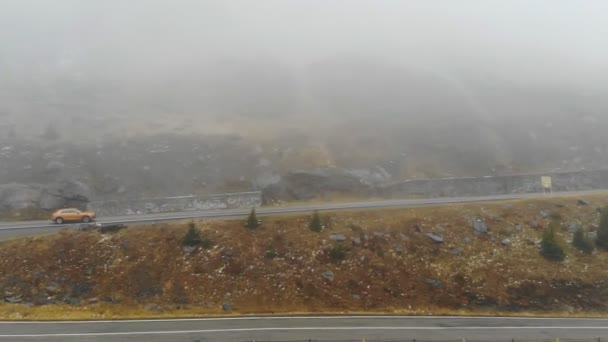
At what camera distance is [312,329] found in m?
29.4

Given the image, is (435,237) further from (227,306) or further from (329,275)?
(227,306)

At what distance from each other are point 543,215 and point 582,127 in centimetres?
4284

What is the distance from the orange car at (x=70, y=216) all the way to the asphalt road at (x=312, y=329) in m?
16.7

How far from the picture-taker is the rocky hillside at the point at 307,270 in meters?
33.7

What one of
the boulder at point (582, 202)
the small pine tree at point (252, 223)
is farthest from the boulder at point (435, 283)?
the boulder at point (582, 202)

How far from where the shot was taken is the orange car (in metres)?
46.0

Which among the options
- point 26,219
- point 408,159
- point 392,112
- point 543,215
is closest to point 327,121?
point 392,112

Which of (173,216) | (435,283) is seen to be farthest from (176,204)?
(435,283)

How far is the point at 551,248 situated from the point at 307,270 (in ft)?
68.8

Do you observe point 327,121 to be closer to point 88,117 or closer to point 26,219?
point 88,117

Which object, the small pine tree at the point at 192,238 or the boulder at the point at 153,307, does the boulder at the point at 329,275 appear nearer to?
the small pine tree at the point at 192,238

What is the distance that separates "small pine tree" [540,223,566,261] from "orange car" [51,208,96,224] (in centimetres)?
4414

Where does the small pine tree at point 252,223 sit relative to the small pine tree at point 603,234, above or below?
above

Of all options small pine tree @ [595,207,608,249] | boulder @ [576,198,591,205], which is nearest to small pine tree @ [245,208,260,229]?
small pine tree @ [595,207,608,249]
